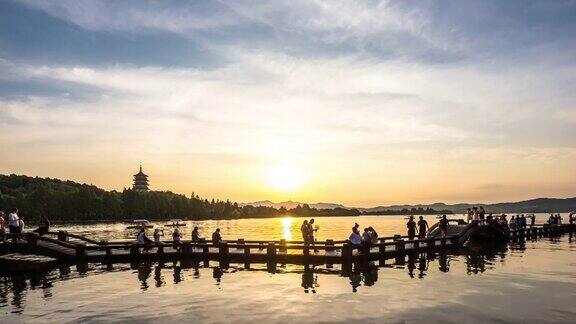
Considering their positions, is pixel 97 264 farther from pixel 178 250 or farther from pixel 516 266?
pixel 516 266

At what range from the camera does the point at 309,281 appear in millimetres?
23828

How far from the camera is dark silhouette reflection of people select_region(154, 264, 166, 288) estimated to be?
2348 cm

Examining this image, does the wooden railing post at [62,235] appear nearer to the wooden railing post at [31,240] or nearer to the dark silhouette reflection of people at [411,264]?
the wooden railing post at [31,240]

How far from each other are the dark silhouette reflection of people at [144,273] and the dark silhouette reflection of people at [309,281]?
7.42 meters

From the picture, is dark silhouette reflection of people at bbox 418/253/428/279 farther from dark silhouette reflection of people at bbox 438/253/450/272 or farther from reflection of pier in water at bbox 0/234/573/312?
dark silhouette reflection of people at bbox 438/253/450/272

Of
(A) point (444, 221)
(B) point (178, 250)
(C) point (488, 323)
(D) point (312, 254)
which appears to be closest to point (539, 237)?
(A) point (444, 221)

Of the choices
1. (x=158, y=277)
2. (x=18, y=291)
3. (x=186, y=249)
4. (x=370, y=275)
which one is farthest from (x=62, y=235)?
(x=370, y=275)

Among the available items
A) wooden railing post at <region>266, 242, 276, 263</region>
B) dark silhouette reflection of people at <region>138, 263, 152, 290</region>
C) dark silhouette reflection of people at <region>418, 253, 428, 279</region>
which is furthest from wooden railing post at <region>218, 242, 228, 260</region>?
dark silhouette reflection of people at <region>418, 253, 428, 279</region>

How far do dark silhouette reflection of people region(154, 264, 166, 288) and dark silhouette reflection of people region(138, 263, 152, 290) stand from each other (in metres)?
0.41

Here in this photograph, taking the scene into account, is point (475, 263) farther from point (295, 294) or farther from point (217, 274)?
point (217, 274)

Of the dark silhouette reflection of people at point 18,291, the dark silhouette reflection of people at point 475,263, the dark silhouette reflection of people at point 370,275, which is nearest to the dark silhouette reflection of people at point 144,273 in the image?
the dark silhouette reflection of people at point 18,291

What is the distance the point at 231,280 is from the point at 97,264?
12.0 m

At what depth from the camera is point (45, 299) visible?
790 inches

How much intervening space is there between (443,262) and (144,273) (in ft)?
60.1
